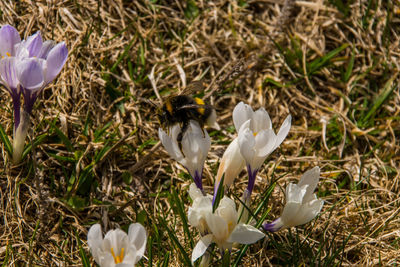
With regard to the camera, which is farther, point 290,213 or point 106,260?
point 290,213

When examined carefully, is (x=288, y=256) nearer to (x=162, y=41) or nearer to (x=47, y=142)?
(x=47, y=142)

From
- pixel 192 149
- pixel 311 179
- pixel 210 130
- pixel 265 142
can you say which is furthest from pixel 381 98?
pixel 192 149

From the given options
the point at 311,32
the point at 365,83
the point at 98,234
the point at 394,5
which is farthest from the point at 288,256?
the point at 394,5

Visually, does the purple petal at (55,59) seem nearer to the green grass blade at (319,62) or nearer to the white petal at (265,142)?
the white petal at (265,142)

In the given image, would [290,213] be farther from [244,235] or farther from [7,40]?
[7,40]

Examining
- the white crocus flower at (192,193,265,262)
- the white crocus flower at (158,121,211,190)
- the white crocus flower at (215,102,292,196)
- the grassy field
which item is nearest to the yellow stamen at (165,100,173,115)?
the white crocus flower at (158,121,211,190)

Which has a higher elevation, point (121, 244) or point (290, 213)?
point (121, 244)

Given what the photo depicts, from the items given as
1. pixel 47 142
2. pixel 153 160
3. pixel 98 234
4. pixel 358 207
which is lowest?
pixel 358 207
